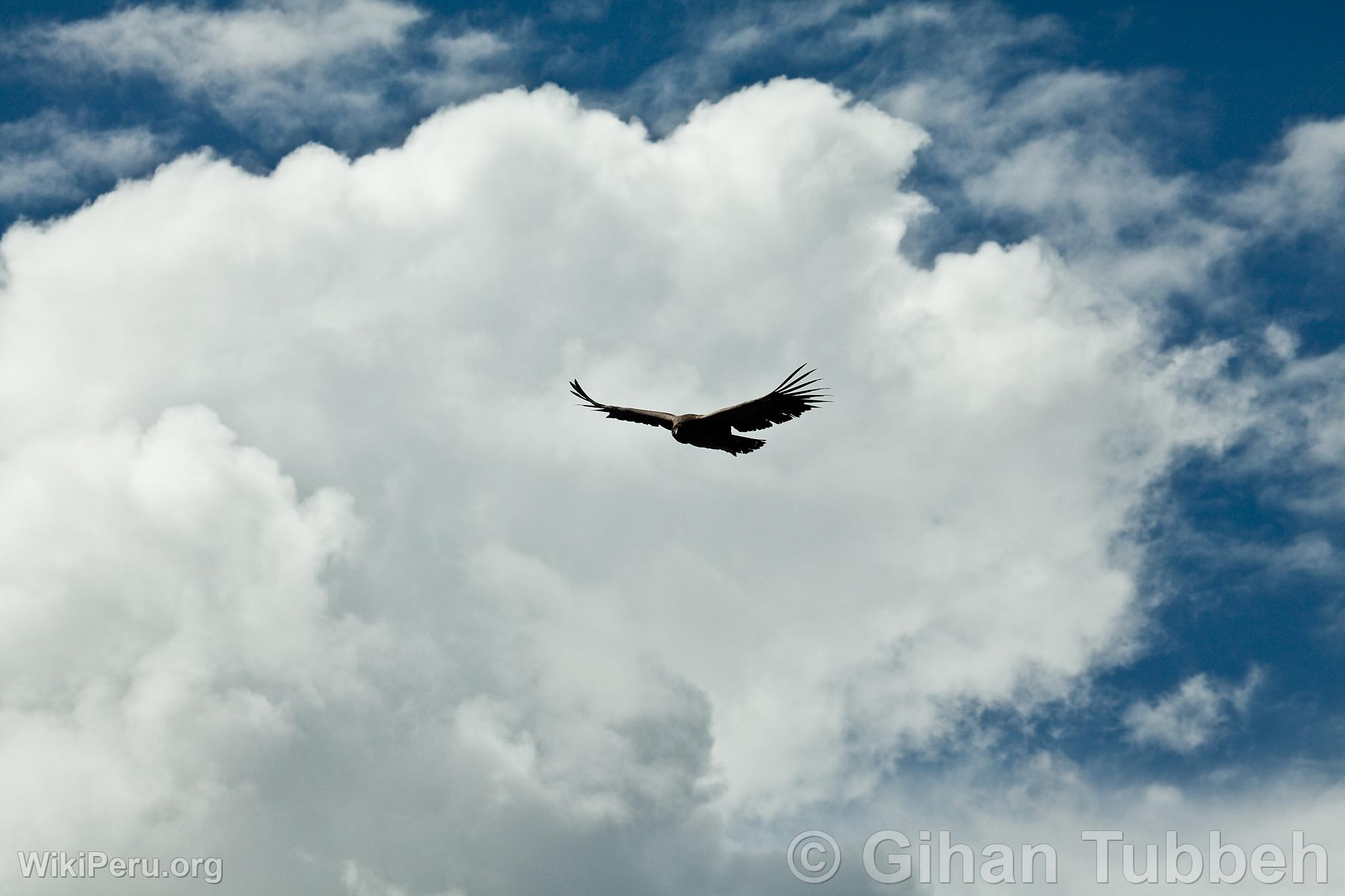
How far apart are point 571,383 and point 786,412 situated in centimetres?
807

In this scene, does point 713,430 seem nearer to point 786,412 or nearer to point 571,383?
point 786,412

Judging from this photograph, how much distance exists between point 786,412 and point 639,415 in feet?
22.3

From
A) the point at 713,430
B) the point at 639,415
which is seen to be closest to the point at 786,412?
the point at 713,430

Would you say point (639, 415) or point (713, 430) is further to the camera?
point (639, 415)

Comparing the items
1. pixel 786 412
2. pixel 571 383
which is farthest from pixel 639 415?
pixel 786 412

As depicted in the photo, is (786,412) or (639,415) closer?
(786,412)

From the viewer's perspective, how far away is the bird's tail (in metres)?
46.7

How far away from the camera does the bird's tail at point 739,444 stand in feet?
153

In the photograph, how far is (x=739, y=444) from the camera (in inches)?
1848

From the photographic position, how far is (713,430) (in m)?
46.0

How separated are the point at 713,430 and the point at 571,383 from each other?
5641 mm

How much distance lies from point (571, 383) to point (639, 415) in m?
2.64

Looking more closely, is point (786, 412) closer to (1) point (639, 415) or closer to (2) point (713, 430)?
(2) point (713, 430)

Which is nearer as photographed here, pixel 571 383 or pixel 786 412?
pixel 786 412
